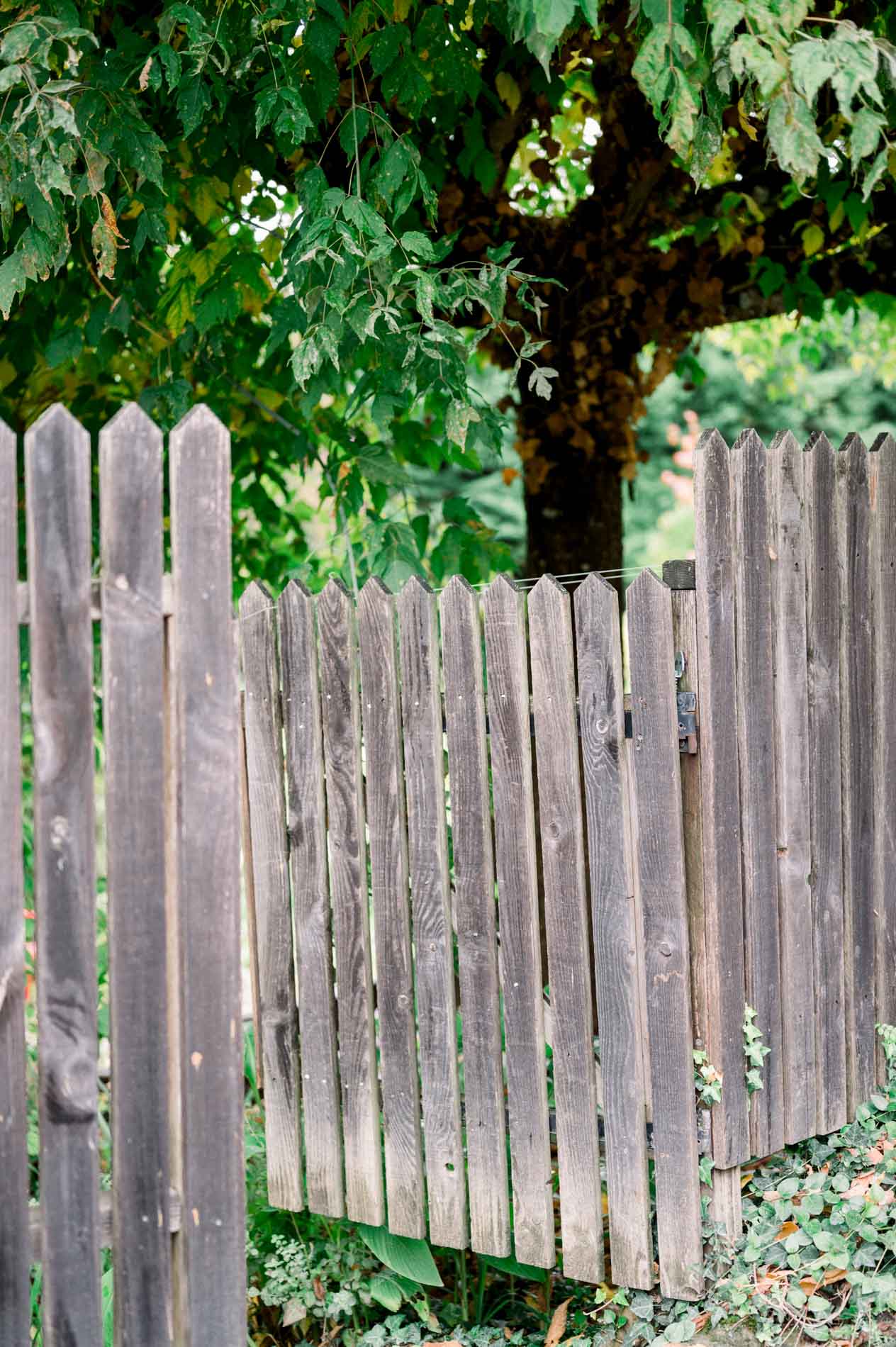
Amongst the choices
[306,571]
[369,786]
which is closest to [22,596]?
[369,786]

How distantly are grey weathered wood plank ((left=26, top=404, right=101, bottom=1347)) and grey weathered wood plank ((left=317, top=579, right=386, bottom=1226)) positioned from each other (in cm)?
115

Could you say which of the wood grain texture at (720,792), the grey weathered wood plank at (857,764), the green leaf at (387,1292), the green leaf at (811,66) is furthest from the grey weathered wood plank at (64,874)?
the grey weathered wood plank at (857,764)

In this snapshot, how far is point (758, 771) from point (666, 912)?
47 centimetres

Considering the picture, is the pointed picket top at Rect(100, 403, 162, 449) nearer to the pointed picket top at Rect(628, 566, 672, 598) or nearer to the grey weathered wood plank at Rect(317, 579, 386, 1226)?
the grey weathered wood plank at Rect(317, 579, 386, 1226)

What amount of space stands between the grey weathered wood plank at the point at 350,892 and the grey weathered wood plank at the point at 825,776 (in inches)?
49.3

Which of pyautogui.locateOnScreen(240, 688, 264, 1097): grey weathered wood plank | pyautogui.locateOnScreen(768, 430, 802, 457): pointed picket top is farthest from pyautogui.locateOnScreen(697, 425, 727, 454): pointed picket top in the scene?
pyautogui.locateOnScreen(240, 688, 264, 1097): grey weathered wood plank

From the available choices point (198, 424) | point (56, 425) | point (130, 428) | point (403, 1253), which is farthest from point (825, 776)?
point (56, 425)

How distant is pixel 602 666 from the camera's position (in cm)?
311

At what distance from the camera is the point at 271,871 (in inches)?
142

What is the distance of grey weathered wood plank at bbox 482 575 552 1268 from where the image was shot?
3.21 metres

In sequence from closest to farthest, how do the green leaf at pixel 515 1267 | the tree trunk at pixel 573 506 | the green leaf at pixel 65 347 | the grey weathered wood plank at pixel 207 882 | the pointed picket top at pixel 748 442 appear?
the grey weathered wood plank at pixel 207 882 < the pointed picket top at pixel 748 442 < the green leaf at pixel 515 1267 < the green leaf at pixel 65 347 < the tree trunk at pixel 573 506

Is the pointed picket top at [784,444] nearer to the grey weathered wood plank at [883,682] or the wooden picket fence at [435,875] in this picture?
the wooden picket fence at [435,875]

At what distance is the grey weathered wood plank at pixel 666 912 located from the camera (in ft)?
10.1

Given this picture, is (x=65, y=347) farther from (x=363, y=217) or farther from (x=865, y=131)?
(x=865, y=131)
